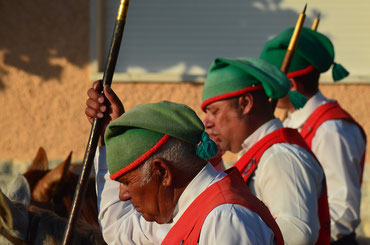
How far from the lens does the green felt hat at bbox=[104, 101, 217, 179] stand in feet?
7.91

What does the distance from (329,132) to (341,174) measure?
0.27m

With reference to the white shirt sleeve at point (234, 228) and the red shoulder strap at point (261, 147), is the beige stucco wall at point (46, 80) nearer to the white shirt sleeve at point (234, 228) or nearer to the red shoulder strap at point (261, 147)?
the red shoulder strap at point (261, 147)

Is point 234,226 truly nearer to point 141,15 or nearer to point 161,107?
point 161,107

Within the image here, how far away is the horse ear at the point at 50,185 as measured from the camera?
3.94 meters

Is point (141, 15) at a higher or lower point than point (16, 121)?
higher

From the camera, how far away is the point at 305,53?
179 inches

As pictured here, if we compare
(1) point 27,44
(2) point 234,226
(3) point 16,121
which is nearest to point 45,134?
(3) point 16,121

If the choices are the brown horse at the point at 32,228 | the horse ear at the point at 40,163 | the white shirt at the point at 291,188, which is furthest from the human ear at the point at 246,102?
the horse ear at the point at 40,163

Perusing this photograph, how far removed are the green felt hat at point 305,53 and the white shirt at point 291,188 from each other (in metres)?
1.30

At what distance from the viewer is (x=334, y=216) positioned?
4398 mm

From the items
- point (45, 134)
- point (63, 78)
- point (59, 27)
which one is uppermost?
point (59, 27)

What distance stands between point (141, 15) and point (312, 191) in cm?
618

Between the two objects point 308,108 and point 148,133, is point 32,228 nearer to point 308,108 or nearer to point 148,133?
point 148,133

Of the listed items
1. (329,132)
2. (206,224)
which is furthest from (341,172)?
(206,224)
